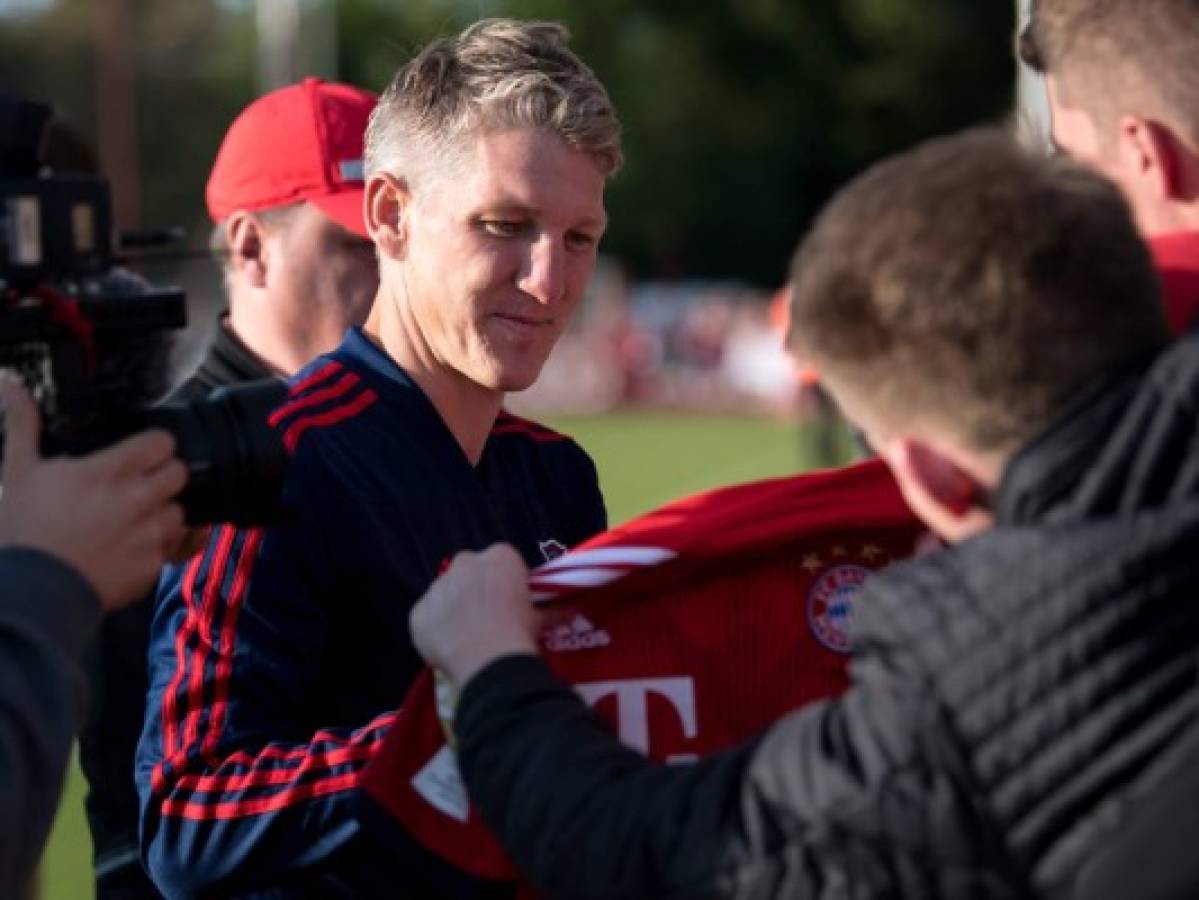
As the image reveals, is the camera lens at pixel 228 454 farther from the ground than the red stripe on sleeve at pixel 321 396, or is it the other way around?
the camera lens at pixel 228 454

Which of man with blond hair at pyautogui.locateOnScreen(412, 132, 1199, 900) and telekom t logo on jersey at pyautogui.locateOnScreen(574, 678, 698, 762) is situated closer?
man with blond hair at pyautogui.locateOnScreen(412, 132, 1199, 900)

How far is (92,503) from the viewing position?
6.22 feet

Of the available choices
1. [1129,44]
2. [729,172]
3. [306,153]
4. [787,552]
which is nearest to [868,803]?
[787,552]

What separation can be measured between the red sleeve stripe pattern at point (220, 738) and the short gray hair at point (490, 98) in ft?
2.08

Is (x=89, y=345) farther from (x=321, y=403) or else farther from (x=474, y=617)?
(x=321, y=403)

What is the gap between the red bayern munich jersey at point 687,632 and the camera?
216 centimetres

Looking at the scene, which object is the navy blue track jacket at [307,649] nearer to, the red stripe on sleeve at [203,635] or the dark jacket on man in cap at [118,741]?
the red stripe on sleeve at [203,635]

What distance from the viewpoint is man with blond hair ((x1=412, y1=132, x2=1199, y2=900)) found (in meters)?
1.71

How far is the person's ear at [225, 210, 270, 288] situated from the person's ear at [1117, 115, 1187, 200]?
87.6 inches

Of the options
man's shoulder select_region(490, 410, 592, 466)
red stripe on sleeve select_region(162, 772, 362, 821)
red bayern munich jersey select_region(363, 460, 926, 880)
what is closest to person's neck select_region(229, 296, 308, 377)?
man's shoulder select_region(490, 410, 592, 466)

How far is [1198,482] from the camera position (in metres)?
1.74

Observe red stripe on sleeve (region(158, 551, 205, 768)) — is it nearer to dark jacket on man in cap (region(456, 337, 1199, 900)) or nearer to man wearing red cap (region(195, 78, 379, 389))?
dark jacket on man in cap (region(456, 337, 1199, 900))

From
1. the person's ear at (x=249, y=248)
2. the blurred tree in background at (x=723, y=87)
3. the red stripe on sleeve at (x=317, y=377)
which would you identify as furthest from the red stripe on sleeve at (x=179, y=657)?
the blurred tree in background at (x=723, y=87)

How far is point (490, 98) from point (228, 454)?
35.9 inches
